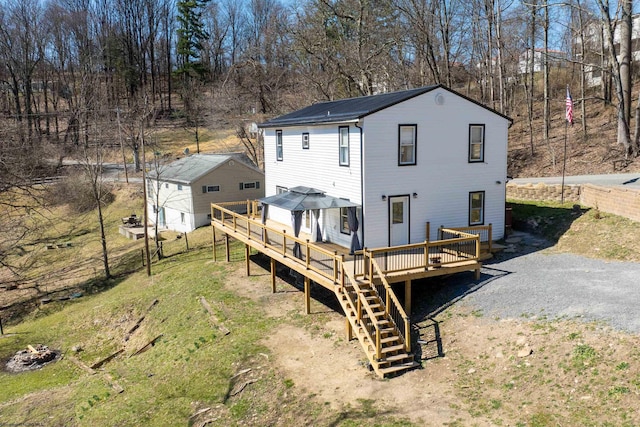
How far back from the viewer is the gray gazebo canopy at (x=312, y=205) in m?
17.3

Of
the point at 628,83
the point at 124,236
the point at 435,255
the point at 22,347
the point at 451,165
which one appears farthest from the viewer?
the point at 124,236

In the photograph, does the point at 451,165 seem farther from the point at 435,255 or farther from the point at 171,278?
the point at 171,278

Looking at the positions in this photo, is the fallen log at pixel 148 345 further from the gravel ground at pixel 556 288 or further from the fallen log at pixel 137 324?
the gravel ground at pixel 556 288

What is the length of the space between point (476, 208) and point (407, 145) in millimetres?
4004

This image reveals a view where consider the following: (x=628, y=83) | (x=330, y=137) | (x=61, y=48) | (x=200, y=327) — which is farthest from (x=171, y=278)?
(x=61, y=48)

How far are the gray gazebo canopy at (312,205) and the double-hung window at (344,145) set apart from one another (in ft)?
4.45

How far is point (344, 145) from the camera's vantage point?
1788 cm

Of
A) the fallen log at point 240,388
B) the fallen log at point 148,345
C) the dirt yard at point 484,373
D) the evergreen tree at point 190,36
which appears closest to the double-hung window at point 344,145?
the dirt yard at point 484,373

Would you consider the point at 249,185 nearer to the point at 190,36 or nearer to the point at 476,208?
the point at 476,208

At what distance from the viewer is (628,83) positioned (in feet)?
97.1

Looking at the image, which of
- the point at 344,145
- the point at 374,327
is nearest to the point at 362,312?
the point at 374,327

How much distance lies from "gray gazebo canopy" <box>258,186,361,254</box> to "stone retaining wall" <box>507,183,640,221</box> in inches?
398

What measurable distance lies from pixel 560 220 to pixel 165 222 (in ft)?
86.8

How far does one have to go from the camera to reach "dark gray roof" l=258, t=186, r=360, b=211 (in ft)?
58.0
